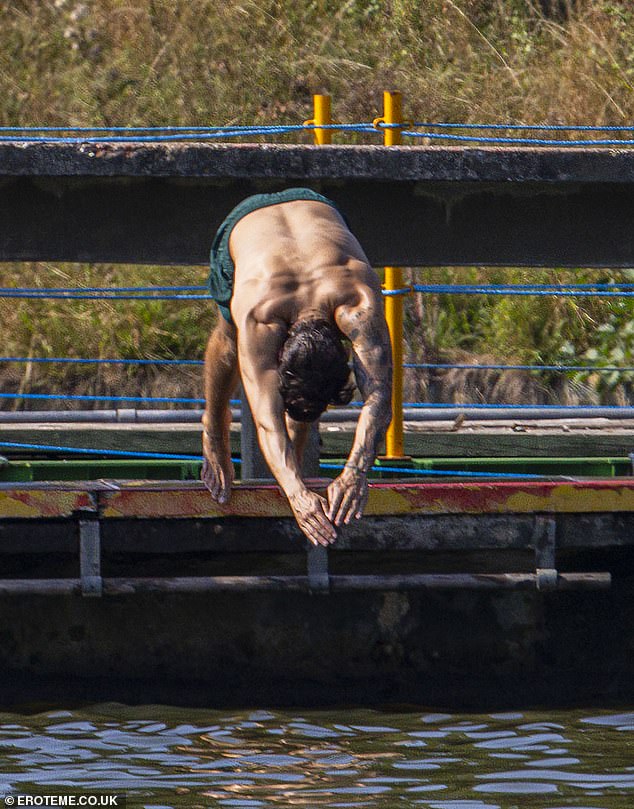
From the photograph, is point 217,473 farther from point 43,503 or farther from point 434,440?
point 434,440

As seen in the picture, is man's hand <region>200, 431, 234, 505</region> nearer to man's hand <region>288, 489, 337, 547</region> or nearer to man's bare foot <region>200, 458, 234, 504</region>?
man's bare foot <region>200, 458, 234, 504</region>

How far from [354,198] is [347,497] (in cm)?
157

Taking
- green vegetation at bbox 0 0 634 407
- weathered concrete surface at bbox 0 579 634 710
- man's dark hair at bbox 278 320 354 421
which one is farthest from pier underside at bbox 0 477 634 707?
green vegetation at bbox 0 0 634 407

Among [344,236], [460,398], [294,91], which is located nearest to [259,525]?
Result: [344,236]

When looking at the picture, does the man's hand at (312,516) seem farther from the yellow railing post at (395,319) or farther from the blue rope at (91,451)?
the blue rope at (91,451)

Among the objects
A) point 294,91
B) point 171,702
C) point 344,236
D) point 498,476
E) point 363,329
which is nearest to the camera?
point 363,329

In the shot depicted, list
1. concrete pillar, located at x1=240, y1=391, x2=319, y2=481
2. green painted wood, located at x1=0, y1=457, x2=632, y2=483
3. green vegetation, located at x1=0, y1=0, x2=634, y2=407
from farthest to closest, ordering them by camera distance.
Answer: green vegetation, located at x1=0, y1=0, x2=634, y2=407, green painted wood, located at x1=0, y1=457, x2=632, y2=483, concrete pillar, located at x1=240, y1=391, x2=319, y2=481

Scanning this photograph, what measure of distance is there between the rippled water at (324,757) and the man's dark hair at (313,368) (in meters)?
1.17

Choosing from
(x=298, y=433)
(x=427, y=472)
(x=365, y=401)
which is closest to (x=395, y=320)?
(x=427, y=472)

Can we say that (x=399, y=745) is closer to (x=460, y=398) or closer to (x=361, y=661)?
(x=361, y=661)

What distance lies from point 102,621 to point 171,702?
0.40m

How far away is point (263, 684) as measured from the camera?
6227mm

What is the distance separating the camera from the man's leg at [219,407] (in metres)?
5.87

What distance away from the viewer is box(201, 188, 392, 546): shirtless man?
5.26 meters
